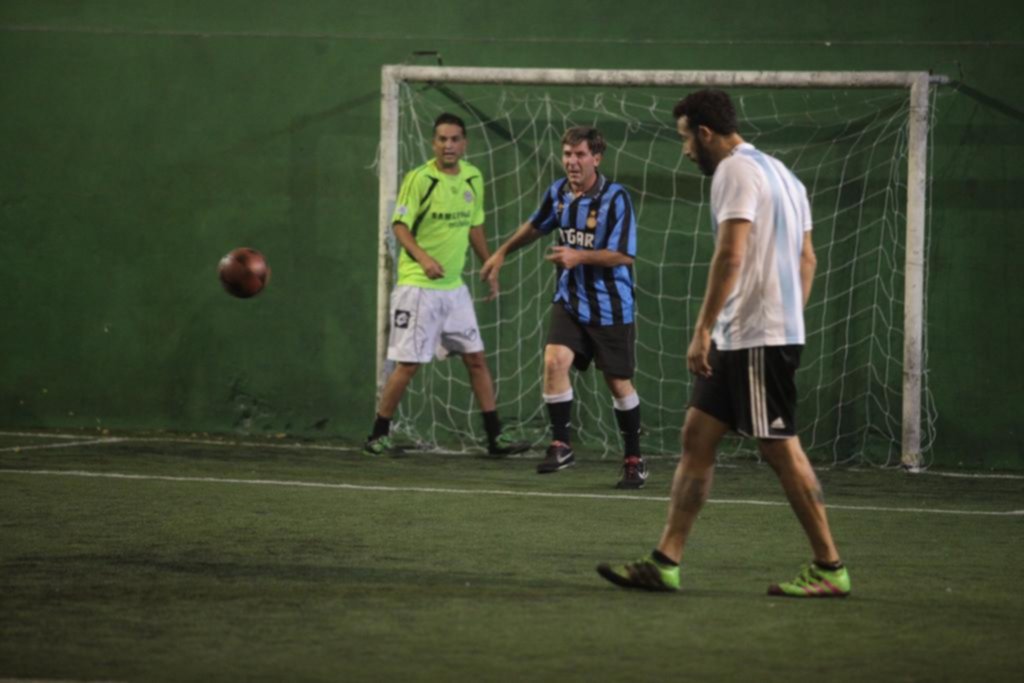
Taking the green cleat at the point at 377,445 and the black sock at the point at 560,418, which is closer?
the black sock at the point at 560,418

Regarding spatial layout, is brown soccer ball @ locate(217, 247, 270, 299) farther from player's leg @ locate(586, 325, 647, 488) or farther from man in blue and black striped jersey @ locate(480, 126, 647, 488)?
player's leg @ locate(586, 325, 647, 488)

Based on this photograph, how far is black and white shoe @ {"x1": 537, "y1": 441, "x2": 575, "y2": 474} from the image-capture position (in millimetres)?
10391

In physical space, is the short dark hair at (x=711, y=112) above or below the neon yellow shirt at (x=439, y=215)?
above

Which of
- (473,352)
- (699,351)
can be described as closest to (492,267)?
(473,352)

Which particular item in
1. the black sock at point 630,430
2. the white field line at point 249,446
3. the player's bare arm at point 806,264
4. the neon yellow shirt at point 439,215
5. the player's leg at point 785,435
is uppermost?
the neon yellow shirt at point 439,215

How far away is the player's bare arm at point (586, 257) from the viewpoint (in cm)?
976

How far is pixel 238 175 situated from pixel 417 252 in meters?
2.22

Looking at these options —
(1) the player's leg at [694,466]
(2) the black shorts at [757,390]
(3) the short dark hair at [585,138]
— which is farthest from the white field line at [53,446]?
(2) the black shorts at [757,390]

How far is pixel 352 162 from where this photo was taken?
40.9 ft

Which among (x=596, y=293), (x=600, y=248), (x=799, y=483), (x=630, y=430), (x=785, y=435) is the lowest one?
(x=630, y=430)

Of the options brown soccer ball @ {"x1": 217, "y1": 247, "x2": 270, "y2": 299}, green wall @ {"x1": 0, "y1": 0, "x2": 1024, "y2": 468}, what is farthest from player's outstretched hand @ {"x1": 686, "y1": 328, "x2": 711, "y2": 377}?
green wall @ {"x1": 0, "y1": 0, "x2": 1024, "y2": 468}

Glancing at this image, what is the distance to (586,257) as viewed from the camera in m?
9.83

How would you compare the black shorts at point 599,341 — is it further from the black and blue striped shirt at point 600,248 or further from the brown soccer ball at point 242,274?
the brown soccer ball at point 242,274

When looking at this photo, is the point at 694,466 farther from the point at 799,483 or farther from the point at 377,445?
the point at 377,445
